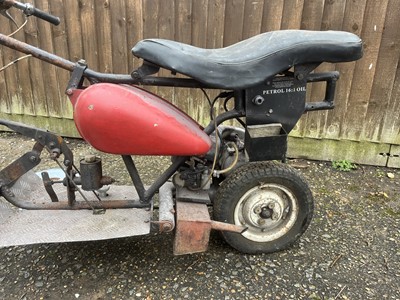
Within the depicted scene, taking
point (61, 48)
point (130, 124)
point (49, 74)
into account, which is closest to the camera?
point (130, 124)

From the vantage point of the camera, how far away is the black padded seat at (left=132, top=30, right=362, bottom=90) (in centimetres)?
197

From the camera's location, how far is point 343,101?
3.65 metres

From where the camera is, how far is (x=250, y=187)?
7.65 feet

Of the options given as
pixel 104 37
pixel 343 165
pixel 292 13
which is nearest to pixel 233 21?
pixel 292 13

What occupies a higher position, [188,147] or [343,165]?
[188,147]

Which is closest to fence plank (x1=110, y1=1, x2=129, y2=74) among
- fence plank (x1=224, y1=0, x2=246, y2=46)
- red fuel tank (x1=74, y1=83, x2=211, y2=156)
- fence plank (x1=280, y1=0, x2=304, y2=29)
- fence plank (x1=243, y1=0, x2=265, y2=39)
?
fence plank (x1=224, y1=0, x2=246, y2=46)

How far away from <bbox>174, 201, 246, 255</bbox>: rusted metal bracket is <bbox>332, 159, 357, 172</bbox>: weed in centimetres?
195

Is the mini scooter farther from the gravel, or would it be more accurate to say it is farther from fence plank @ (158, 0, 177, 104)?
fence plank @ (158, 0, 177, 104)

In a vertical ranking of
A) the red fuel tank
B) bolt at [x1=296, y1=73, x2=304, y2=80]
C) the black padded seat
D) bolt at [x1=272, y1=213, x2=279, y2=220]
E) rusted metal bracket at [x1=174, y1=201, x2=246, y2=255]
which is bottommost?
bolt at [x1=272, y1=213, x2=279, y2=220]

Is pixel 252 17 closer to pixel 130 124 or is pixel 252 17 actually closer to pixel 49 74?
pixel 130 124

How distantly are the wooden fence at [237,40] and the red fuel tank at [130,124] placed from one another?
71.5 inches

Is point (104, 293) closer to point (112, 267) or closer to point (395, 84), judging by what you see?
point (112, 267)

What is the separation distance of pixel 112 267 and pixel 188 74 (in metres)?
1.28

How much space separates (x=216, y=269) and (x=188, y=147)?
828 mm
